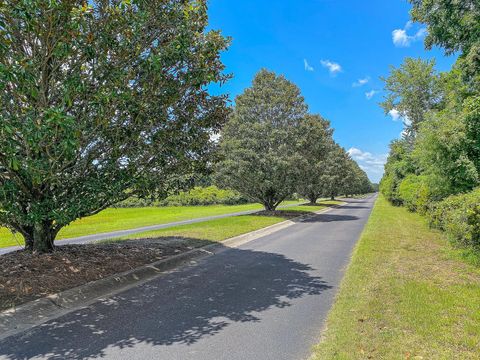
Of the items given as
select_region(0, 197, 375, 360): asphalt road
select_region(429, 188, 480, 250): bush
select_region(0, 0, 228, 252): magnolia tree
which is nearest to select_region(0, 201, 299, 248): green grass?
select_region(0, 0, 228, 252): magnolia tree

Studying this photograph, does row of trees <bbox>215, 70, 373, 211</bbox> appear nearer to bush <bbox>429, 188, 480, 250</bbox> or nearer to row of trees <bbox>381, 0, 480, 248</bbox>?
row of trees <bbox>381, 0, 480, 248</bbox>

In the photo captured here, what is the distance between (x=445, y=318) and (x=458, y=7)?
10095 millimetres

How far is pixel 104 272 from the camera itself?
6.84 meters

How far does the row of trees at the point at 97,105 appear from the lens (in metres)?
5.14

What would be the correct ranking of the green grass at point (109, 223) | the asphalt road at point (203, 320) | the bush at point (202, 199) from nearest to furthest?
the asphalt road at point (203, 320), the green grass at point (109, 223), the bush at point (202, 199)

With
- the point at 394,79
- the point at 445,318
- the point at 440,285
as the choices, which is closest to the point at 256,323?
the point at 445,318

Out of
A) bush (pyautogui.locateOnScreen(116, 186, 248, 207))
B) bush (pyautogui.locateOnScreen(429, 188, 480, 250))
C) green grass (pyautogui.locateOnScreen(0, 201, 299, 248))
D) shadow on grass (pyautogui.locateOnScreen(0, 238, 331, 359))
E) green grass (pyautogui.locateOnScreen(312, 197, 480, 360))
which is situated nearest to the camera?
green grass (pyautogui.locateOnScreen(312, 197, 480, 360))

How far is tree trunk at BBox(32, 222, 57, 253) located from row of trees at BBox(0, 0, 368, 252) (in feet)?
0.08

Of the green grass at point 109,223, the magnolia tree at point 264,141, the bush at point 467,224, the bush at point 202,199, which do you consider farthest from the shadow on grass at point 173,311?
the bush at point 202,199

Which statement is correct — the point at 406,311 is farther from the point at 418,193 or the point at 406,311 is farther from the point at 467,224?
the point at 418,193

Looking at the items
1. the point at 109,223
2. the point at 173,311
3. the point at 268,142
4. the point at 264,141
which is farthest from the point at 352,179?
the point at 173,311

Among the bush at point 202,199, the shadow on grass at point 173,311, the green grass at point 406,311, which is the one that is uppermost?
the bush at point 202,199

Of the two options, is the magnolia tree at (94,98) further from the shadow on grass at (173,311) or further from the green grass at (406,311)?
the green grass at (406,311)

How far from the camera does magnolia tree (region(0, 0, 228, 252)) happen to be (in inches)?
209
